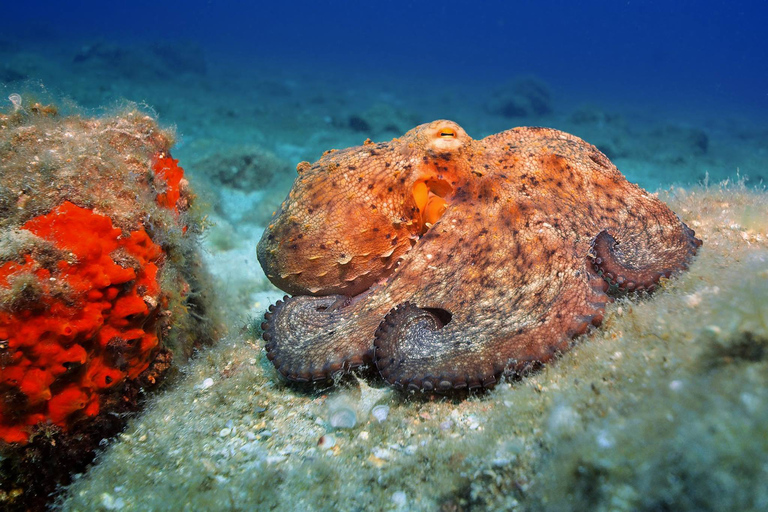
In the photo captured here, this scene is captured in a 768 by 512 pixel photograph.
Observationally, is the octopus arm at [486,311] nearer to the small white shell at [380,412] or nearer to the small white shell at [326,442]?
the small white shell at [380,412]

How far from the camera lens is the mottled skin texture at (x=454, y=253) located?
2.44m

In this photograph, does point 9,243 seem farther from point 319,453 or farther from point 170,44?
point 170,44

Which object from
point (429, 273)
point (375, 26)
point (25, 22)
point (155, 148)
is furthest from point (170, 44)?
point (375, 26)

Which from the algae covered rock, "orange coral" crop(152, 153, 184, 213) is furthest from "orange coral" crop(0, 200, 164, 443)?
"orange coral" crop(152, 153, 184, 213)

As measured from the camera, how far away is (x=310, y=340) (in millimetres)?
2936

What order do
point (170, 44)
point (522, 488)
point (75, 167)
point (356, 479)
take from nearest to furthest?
point (522, 488)
point (356, 479)
point (75, 167)
point (170, 44)

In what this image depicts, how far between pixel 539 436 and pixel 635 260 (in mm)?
1555

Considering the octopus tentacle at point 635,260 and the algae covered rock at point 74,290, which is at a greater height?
the octopus tentacle at point 635,260

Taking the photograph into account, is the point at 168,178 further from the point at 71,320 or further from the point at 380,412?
the point at 380,412

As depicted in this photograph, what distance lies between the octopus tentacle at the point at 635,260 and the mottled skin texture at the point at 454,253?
11 mm

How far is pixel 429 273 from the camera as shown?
9.96ft

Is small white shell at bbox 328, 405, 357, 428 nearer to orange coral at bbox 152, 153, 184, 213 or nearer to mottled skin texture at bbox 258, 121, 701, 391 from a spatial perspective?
mottled skin texture at bbox 258, 121, 701, 391

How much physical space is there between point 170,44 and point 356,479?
43351mm

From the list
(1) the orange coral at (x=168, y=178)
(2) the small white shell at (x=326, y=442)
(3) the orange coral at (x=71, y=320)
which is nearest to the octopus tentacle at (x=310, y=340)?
(2) the small white shell at (x=326, y=442)
